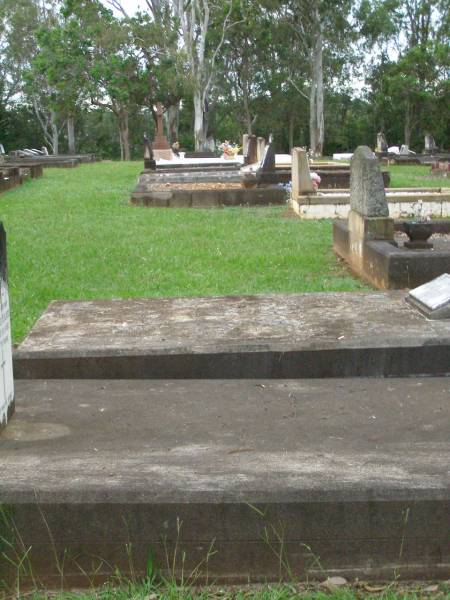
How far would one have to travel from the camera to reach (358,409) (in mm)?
4102

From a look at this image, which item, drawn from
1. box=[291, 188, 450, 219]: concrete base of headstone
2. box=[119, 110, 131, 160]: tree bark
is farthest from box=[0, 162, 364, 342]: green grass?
box=[119, 110, 131, 160]: tree bark

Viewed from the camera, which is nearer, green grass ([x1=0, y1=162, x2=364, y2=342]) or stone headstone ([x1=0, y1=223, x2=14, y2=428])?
stone headstone ([x1=0, y1=223, x2=14, y2=428])

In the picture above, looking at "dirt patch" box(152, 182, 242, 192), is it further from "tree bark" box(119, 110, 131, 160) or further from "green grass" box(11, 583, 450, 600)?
"tree bark" box(119, 110, 131, 160)

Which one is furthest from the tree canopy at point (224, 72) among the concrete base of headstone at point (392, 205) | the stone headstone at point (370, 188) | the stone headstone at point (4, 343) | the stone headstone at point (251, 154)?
the stone headstone at point (4, 343)

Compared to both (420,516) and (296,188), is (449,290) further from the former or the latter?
(296,188)

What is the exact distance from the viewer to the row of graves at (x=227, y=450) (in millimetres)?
2959

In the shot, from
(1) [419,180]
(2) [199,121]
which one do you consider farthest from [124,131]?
(1) [419,180]

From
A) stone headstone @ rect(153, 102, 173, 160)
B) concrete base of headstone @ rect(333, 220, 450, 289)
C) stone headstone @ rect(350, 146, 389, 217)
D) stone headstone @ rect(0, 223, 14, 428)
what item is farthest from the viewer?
stone headstone @ rect(153, 102, 173, 160)

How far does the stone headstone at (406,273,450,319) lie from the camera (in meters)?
5.57

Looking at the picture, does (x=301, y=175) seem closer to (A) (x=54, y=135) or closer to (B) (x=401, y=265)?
(B) (x=401, y=265)

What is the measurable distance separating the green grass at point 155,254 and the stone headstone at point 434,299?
7.47 feet

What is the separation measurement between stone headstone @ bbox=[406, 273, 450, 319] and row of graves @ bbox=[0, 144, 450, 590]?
14 mm

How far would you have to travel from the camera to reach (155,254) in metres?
10.8

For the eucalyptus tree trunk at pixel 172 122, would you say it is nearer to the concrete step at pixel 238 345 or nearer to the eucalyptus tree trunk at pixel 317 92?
the eucalyptus tree trunk at pixel 317 92
